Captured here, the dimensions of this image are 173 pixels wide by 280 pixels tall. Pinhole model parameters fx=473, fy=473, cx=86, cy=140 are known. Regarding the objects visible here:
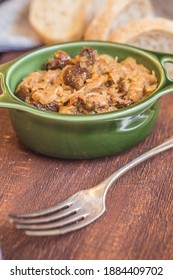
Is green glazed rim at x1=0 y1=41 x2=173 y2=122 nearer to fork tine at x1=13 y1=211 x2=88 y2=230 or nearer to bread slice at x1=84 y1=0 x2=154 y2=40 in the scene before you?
fork tine at x1=13 y1=211 x2=88 y2=230

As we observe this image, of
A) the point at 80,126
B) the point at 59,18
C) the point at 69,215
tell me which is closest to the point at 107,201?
the point at 69,215

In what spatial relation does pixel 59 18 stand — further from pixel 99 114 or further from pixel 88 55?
pixel 99 114

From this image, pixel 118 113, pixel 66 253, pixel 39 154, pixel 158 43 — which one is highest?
pixel 158 43

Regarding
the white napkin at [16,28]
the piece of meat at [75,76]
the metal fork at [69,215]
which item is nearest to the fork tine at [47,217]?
the metal fork at [69,215]

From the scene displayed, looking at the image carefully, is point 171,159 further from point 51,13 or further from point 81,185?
point 51,13

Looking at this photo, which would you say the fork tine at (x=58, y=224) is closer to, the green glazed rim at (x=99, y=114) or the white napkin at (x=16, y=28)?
the green glazed rim at (x=99, y=114)

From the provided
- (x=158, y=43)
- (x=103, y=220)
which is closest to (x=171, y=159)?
(x=103, y=220)
